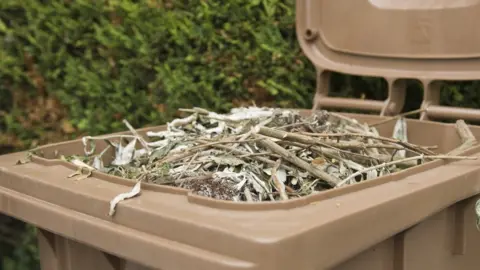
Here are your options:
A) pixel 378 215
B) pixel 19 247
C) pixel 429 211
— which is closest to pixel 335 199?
pixel 378 215

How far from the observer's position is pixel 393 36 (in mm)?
1658

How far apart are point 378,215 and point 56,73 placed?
4.95ft

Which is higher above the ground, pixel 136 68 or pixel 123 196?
pixel 136 68

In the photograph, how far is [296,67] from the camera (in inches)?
76.5

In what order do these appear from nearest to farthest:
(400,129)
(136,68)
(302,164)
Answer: (302,164)
(400,129)
(136,68)

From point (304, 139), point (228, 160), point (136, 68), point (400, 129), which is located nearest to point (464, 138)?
point (400, 129)

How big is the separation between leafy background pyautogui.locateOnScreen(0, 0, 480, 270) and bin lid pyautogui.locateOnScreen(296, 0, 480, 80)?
154 mm

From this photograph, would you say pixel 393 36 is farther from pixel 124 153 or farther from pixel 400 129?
pixel 124 153

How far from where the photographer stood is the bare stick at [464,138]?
1.25 m

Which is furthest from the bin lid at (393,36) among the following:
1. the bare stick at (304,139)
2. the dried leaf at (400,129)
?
the bare stick at (304,139)

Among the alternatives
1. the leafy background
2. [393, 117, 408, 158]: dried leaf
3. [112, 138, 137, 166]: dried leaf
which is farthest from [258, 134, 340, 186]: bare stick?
the leafy background

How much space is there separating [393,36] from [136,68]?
83 centimetres

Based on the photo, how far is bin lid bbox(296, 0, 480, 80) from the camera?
1.55m

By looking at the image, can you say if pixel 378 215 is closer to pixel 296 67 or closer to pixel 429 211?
pixel 429 211
